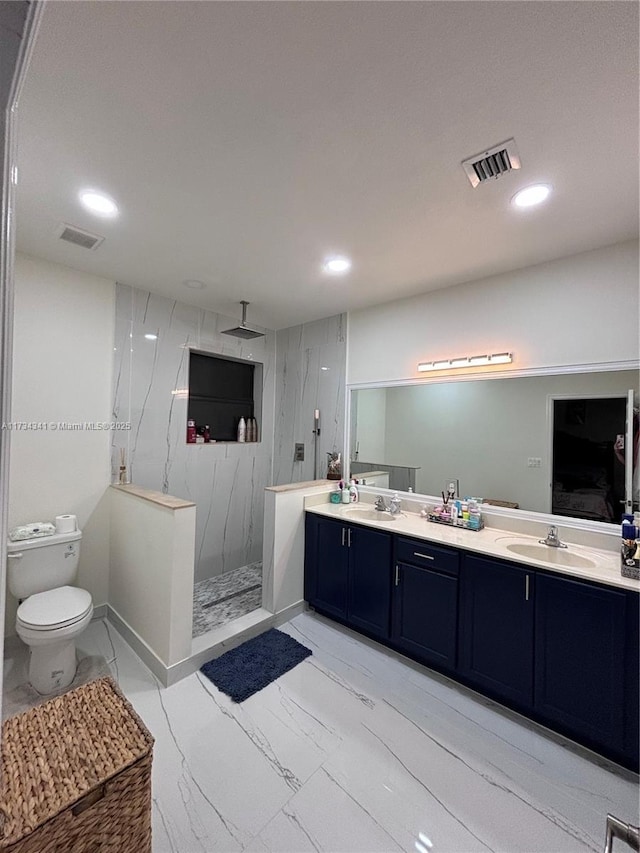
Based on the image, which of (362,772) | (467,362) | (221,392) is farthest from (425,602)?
(221,392)

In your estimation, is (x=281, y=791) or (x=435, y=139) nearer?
(x=435, y=139)

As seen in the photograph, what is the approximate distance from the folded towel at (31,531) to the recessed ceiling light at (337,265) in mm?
2537

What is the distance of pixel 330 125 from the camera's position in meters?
1.35

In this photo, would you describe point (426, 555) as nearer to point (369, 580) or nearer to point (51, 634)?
point (369, 580)

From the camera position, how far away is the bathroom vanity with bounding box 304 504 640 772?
5.33ft

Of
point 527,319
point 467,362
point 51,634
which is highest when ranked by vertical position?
point 527,319

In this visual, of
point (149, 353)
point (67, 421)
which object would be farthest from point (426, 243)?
point (67, 421)

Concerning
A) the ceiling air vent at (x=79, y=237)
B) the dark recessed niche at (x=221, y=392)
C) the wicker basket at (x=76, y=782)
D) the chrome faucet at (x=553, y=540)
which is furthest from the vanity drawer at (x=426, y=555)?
the ceiling air vent at (x=79, y=237)

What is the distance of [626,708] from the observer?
5.17 ft

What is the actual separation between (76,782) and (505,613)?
6.21ft

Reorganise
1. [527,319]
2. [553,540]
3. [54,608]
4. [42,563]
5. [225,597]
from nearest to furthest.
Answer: [54,608] → [553,540] → [42,563] → [527,319] → [225,597]

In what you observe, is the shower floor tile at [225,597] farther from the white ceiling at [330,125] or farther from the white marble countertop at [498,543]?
the white ceiling at [330,125]

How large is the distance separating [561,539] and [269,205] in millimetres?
2535

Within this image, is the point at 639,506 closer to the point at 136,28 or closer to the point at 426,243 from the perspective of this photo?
the point at 426,243
